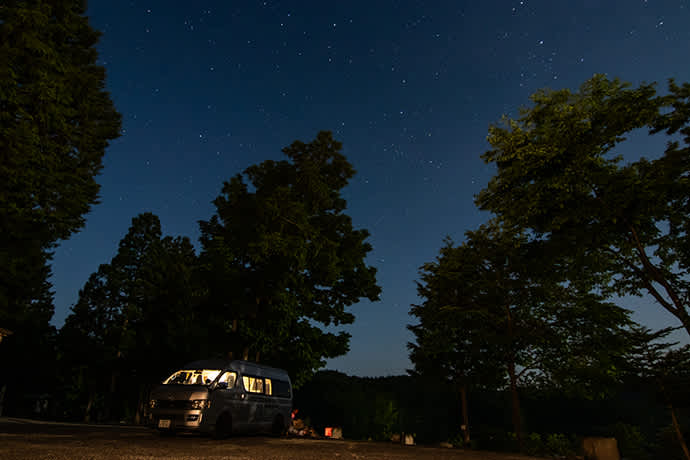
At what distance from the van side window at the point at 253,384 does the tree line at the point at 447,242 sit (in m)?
6.01

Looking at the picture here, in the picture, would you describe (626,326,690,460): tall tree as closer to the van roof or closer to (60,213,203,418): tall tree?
the van roof

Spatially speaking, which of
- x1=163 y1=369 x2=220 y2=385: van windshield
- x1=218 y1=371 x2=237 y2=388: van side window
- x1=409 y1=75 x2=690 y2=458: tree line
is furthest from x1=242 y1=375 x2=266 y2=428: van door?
x1=409 y1=75 x2=690 y2=458: tree line

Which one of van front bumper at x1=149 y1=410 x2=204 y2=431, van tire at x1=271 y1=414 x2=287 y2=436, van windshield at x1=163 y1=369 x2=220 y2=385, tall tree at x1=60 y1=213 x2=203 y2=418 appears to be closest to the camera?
van front bumper at x1=149 y1=410 x2=204 y2=431

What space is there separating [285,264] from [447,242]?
11.4 meters

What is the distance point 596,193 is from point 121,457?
15.7 m

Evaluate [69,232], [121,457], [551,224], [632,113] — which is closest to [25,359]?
[69,232]

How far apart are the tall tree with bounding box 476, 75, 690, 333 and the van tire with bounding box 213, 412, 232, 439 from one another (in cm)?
1207

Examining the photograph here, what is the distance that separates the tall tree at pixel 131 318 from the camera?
3372 cm

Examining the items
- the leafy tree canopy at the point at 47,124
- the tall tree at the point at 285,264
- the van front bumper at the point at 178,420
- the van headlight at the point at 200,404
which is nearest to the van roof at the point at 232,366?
the van headlight at the point at 200,404

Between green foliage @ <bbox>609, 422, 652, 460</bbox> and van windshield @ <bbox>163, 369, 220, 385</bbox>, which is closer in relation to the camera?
van windshield @ <bbox>163, 369, 220, 385</bbox>

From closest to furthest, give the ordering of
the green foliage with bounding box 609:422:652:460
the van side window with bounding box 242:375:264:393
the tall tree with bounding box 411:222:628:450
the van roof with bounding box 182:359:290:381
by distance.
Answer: the van roof with bounding box 182:359:290:381 < the van side window with bounding box 242:375:264:393 < the tall tree with bounding box 411:222:628:450 < the green foliage with bounding box 609:422:652:460

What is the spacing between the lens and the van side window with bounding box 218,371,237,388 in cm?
1164

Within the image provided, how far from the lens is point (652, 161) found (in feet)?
42.6

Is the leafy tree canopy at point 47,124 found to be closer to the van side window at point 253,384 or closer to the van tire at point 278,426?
the van side window at point 253,384
